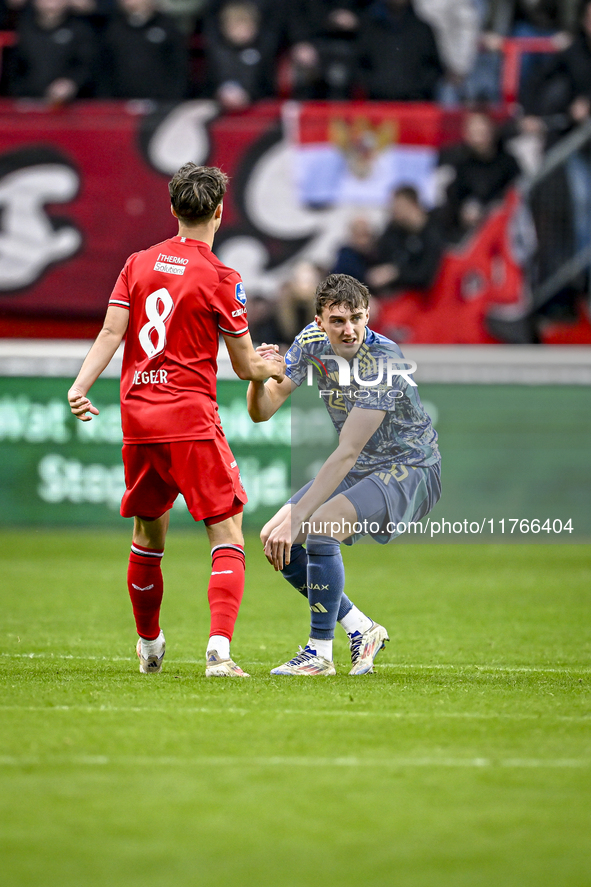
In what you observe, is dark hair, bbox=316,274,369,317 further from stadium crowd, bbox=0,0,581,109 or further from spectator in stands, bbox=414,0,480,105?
spectator in stands, bbox=414,0,480,105

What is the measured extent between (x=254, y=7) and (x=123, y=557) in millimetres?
7721

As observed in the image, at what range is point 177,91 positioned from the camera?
48.6ft

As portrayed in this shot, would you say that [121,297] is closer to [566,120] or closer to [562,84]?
[566,120]

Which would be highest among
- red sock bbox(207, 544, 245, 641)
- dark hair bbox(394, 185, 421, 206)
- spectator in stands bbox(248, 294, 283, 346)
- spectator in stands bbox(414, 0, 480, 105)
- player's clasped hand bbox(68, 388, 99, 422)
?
spectator in stands bbox(414, 0, 480, 105)

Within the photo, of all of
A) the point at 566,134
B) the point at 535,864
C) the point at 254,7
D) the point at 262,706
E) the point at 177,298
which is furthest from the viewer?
the point at 254,7

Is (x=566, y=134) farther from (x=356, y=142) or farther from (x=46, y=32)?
(x=46, y=32)

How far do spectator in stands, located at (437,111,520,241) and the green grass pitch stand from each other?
8.02 m

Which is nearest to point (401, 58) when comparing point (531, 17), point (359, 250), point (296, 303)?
point (531, 17)

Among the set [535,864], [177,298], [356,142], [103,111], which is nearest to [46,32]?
[103,111]

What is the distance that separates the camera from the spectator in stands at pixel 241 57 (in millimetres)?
14766

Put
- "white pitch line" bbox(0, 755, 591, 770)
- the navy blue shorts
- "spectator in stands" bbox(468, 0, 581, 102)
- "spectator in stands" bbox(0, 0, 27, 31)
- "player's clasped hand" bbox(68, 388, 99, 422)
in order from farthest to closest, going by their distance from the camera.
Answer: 1. "spectator in stands" bbox(0, 0, 27, 31)
2. "spectator in stands" bbox(468, 0, 581, 102)
3. the navy blue shorts
4. "player's clasped hand" bbox(68, 388, 99, 422)
5. "white pitch line" bbox(0, 755, 591, 770)

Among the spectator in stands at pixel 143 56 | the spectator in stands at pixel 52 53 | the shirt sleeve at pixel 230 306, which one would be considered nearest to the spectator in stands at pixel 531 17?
the spectator in stands at pixel 143 56

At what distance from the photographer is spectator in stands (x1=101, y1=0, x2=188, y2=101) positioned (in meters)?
14.7

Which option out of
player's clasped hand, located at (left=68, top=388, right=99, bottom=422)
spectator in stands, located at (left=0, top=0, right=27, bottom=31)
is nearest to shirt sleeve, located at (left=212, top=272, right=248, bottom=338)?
player's clasped hand, located at (left=68, top=388, right=99, bottom=422)
